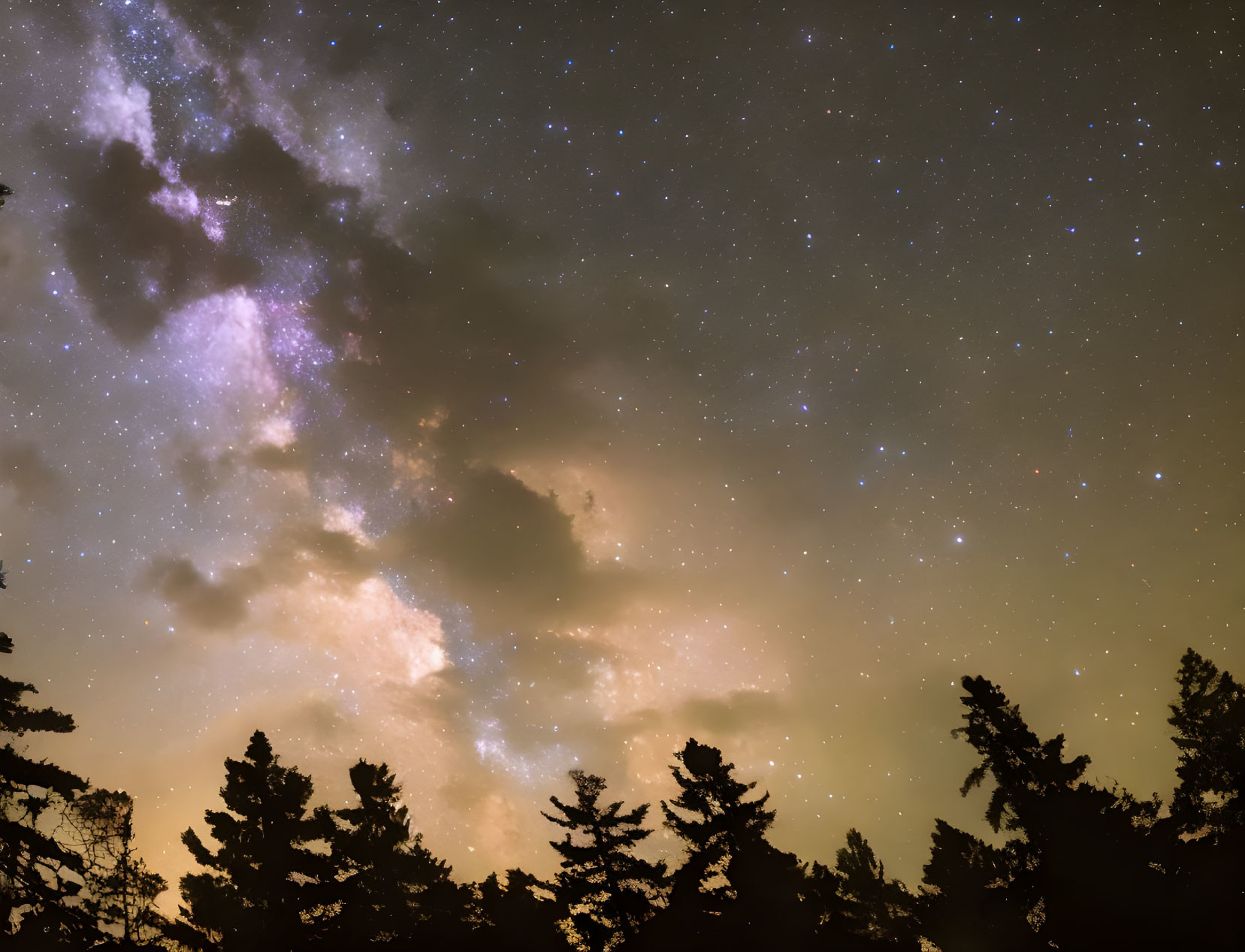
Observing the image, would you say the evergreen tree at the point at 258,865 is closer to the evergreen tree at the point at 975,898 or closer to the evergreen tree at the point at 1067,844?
the evergreen tree at the point at 975,898

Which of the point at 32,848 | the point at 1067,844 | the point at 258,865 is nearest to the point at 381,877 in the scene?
the point at 258,865

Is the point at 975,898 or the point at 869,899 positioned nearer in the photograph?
the point at 975,898

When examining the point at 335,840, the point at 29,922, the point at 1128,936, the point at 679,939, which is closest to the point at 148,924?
the point at 335,840

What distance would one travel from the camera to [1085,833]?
18.9 meters

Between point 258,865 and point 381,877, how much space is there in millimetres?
5477

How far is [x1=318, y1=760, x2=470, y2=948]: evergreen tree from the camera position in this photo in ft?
72.5

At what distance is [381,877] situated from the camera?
84.2 feet

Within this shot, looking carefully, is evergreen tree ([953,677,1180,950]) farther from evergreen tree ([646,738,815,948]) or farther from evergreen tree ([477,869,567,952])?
evergreen tree ([477,869,567,952])

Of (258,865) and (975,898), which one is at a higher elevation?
(258,865)

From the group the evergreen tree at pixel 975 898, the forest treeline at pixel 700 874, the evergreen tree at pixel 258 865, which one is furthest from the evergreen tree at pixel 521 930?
the evergreen tree at pixel 975 898

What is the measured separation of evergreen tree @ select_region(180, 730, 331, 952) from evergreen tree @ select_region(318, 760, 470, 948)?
4.39 ft

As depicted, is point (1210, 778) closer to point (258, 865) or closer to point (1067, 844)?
point (1067, 844)

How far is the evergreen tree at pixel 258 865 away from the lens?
2083cm

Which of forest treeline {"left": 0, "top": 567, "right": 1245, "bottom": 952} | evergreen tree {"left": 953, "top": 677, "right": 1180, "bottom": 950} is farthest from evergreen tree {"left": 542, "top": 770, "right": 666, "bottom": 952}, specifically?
evergreen tree {"left": 953, "top": 677, "right": 1180, "bottom": 950}
